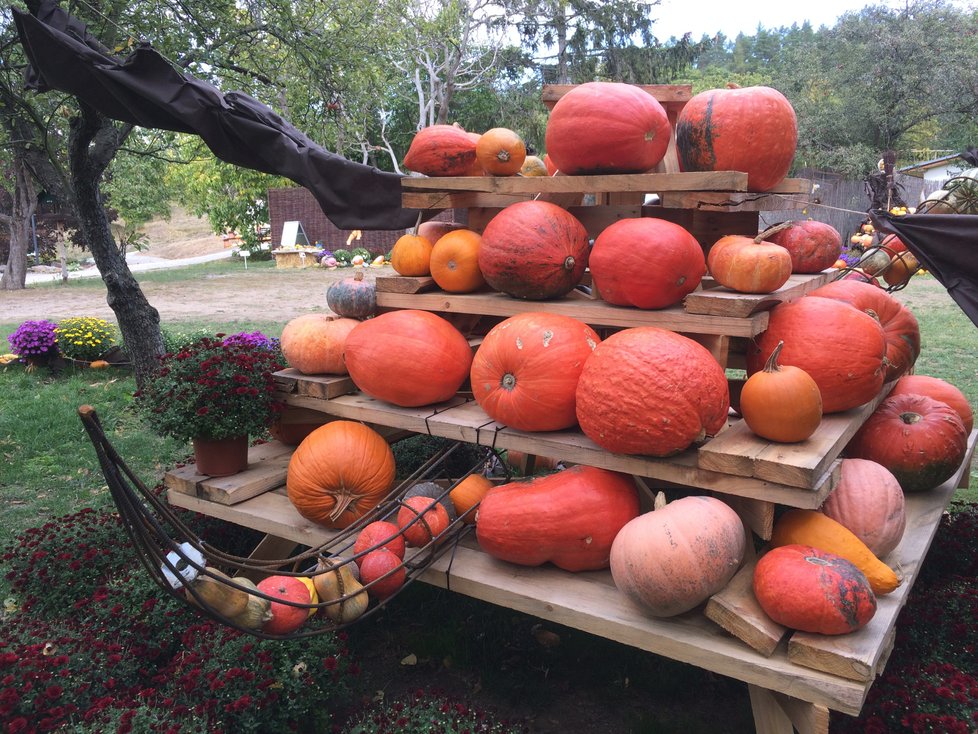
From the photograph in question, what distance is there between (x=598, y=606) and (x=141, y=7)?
16.5 ft

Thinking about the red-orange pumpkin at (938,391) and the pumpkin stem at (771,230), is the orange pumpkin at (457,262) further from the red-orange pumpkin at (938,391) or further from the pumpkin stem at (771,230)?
the red-orange pumpkin at (938,391)

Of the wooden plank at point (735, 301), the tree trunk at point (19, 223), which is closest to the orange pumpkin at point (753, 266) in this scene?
the wooden plank at point (735, 301)

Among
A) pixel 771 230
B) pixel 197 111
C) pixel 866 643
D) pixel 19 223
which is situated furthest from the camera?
pixel 19 223

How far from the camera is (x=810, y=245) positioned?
123 inches

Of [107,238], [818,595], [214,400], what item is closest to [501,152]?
[214,400]

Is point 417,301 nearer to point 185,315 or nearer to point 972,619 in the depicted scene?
point 972,619

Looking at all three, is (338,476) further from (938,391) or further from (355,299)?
(938,391)

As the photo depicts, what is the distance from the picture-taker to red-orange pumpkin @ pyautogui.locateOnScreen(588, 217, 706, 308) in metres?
2.53

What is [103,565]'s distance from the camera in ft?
10.6

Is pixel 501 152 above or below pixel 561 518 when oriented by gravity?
above

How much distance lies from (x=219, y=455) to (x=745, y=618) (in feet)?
7.60

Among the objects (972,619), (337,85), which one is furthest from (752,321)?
(337,85)

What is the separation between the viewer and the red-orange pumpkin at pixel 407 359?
2.88 meters

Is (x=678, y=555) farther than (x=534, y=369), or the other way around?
(x=534, y=369)
